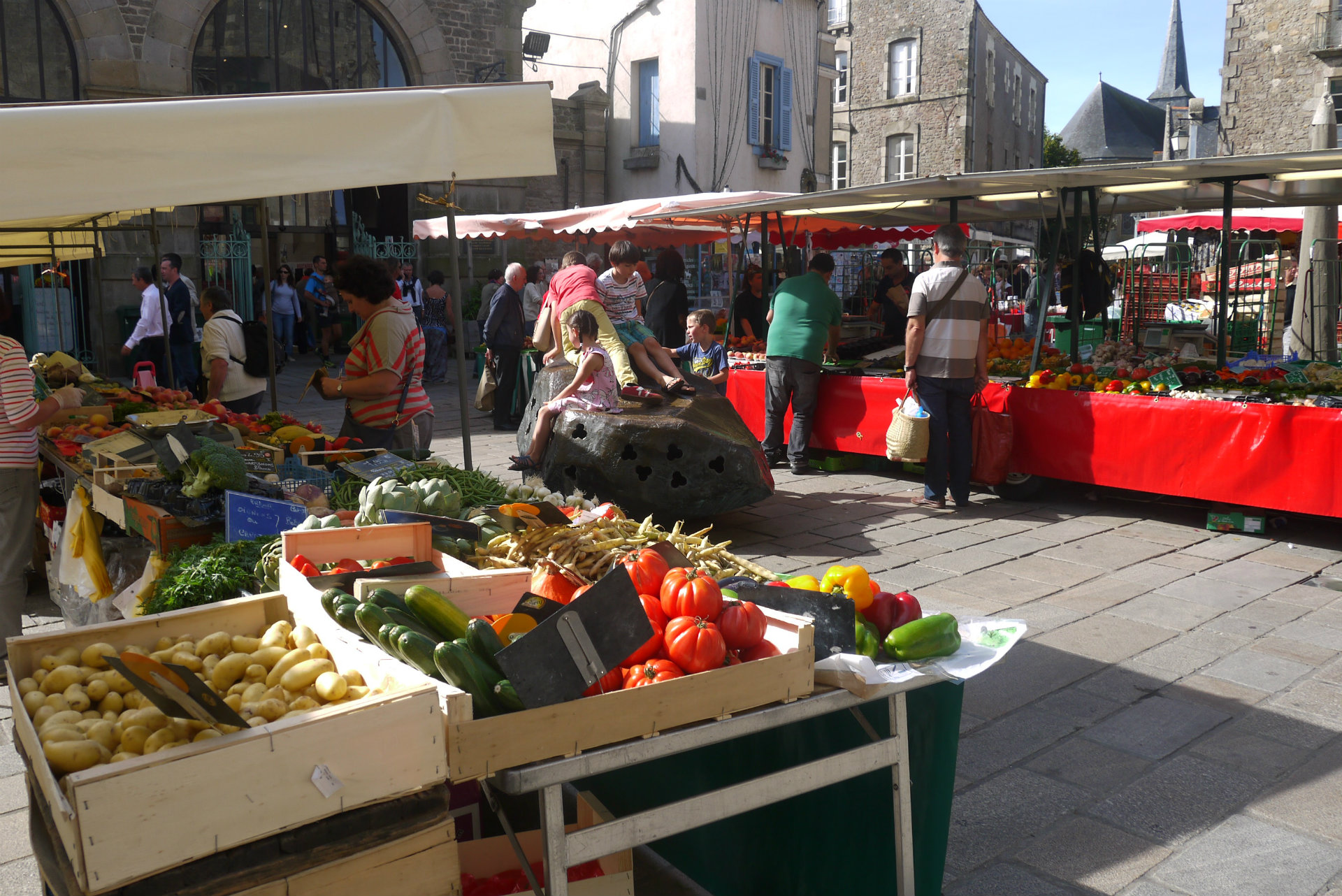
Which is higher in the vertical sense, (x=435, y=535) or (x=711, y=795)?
(x=435, y=535)

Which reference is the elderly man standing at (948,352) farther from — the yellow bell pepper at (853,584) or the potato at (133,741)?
the potato at (133,741)

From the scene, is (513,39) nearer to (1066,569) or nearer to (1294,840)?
(1066,569)

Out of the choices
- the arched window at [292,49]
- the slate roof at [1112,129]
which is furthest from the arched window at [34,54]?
the slate roof at [1112,129]

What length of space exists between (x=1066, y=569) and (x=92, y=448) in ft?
16.7

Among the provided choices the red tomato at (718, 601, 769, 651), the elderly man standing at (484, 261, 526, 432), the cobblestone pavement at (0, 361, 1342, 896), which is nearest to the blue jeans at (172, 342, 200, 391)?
the elderly man standing at (484, 261, 526, 432)

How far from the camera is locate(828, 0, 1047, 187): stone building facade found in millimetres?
33719

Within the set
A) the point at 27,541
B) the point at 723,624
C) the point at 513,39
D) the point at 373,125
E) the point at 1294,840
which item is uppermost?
the point at 513,39

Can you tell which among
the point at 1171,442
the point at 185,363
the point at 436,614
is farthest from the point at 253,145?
the point at 185,363

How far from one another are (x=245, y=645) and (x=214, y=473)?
5.08 ft

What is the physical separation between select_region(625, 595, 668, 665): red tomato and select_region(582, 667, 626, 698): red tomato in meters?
0.03

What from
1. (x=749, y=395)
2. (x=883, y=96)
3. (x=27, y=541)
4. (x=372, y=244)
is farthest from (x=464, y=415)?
(x=883, y=96)

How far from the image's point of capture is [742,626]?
2.47m

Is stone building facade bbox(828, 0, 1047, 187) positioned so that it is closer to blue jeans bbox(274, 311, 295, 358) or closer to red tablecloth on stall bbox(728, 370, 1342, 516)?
blue jeans bbox(274, 311, 295, 358)

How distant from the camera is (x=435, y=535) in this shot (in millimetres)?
3383
